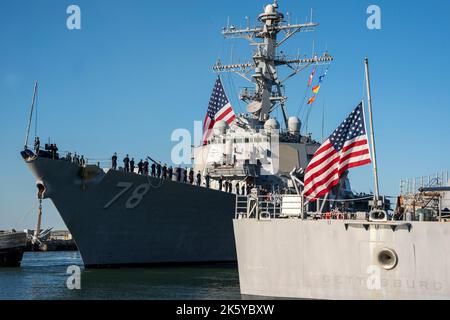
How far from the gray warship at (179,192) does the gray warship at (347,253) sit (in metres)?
9.44

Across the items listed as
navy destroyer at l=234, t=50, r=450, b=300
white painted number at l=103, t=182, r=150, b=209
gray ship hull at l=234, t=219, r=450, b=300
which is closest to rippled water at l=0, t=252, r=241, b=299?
white painted number at l=103, t=182, r=150, b=209

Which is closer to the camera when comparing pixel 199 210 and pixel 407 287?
pixel 407 287

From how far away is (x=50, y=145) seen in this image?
923 inches

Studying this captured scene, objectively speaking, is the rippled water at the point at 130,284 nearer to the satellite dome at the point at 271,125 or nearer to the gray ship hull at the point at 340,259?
the gray ship hull at the point at 340,259

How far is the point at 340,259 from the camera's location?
13867mm

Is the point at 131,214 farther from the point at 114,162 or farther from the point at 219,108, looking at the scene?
the point at 219,108

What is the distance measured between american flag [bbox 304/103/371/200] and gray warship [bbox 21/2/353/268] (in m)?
8.89

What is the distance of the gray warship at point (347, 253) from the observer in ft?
42.6

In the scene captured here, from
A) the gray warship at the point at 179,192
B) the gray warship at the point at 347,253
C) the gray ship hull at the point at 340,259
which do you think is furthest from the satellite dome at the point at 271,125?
the gray ship hull at the point at 340,259

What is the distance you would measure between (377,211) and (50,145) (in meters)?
13.7

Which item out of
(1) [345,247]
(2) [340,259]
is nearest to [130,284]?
(2) [340,259]
